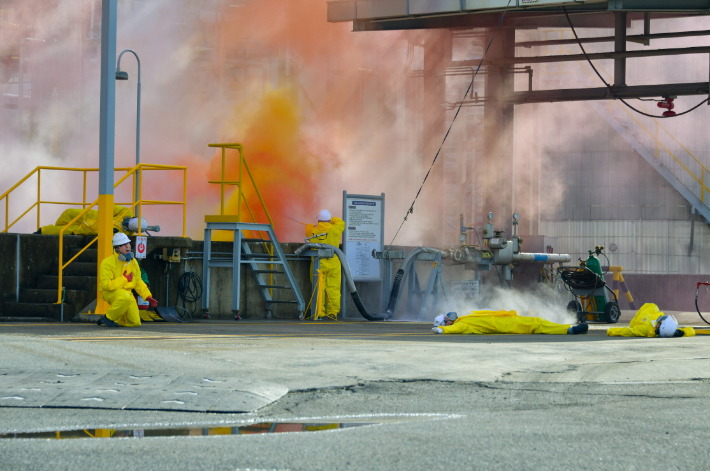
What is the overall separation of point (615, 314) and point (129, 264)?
28.6 feet

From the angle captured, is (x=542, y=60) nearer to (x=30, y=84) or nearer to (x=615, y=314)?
(x=615, y=314)

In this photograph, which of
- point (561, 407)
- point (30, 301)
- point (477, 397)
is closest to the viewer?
point (561, 407)

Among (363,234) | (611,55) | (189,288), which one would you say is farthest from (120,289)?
(611,55)

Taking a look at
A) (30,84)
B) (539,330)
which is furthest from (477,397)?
(30,84)

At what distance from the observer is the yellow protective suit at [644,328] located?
12469mm

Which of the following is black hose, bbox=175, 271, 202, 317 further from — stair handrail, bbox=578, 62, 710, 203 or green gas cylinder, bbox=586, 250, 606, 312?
stair handrail, bbox=578, 62, 710, 203

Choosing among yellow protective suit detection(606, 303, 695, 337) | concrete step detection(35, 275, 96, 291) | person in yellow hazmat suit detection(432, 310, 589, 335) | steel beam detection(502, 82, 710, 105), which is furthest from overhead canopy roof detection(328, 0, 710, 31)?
concrete step detection(35, 275, 96, 291)

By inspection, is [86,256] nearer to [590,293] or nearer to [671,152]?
[590,293]

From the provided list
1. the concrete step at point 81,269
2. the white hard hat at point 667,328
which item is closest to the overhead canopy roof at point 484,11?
the white hard hat at point 667,328

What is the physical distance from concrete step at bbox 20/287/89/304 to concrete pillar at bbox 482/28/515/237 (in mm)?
12849

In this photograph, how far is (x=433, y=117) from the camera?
25.1 m

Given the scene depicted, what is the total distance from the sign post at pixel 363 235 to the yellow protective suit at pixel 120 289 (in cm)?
482

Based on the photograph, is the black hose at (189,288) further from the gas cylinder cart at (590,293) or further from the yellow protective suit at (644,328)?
the yellow protective suit at (644,328)

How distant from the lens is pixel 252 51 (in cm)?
3616
